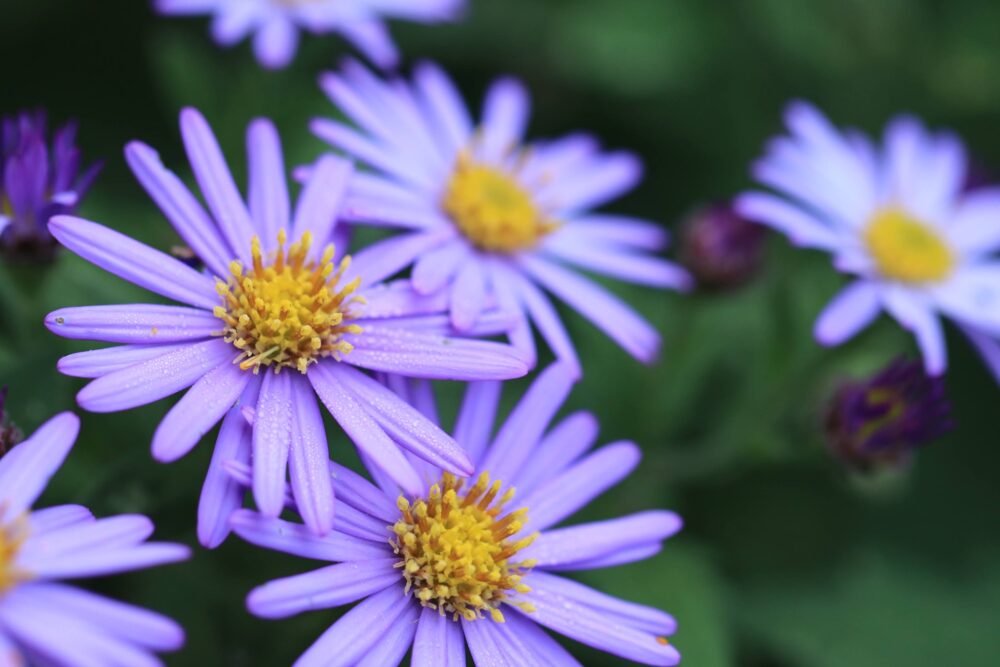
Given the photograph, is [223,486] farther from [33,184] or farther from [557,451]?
[33,184]

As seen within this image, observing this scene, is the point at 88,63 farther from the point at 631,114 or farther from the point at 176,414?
the point at 176,414

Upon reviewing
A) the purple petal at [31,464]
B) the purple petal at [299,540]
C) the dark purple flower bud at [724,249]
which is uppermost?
the dark purple flower bud at [724,249]

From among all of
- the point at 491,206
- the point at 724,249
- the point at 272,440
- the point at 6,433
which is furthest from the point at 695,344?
the point at 6,433

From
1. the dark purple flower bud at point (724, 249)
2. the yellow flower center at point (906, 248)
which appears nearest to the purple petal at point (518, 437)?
the dark purple flower bud at point (724, 249)

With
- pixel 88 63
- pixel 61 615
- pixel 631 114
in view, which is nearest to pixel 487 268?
pixel 61 615

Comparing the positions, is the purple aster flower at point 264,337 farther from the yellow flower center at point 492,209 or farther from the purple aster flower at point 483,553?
the yellow flower center at point 492,209

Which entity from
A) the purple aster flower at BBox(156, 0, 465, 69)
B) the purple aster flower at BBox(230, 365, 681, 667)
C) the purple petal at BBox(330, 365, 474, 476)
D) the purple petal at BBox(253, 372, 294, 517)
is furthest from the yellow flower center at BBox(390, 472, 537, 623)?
the purple aster flower at BBox(156, 0, 465, 69)
